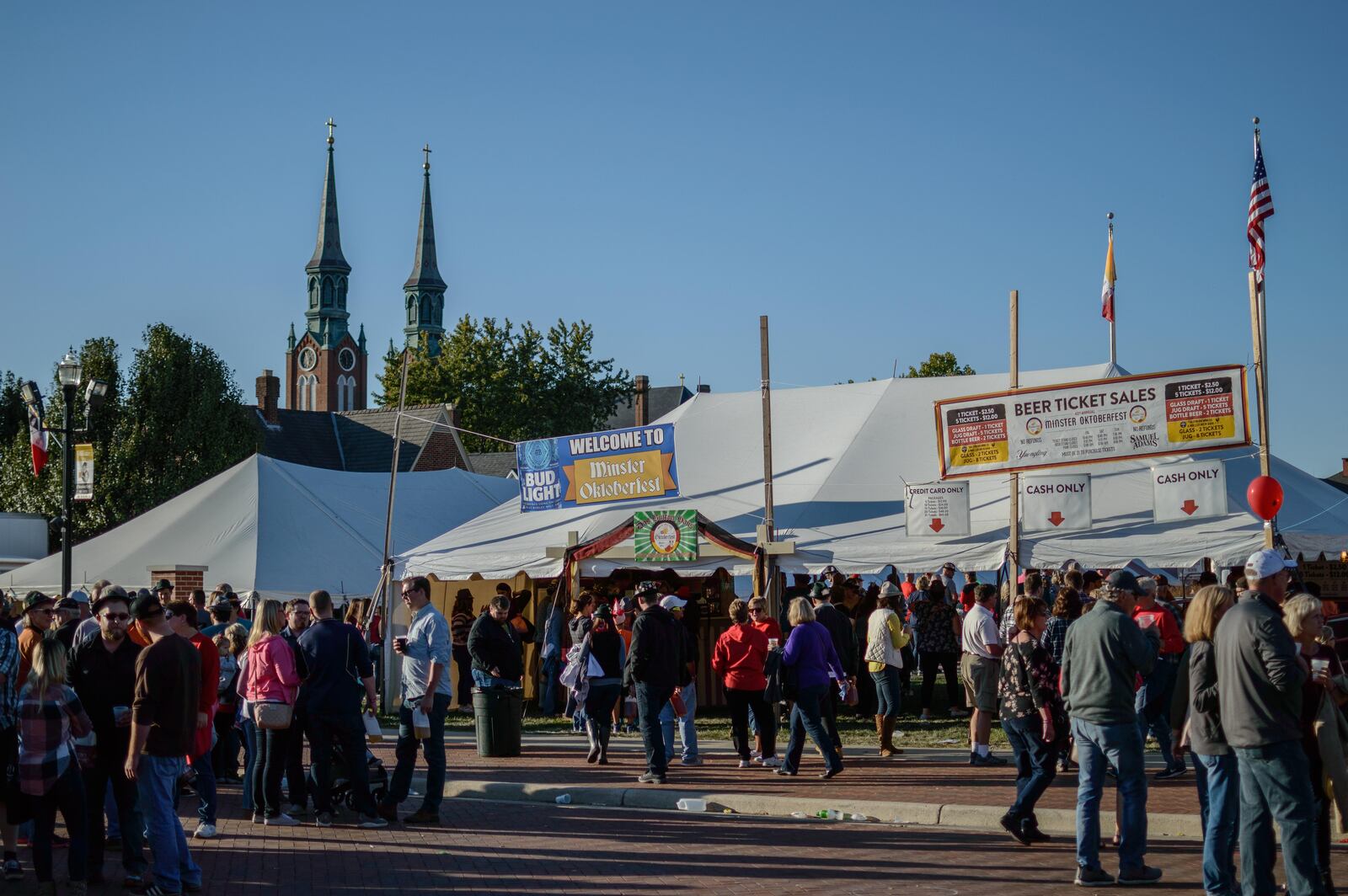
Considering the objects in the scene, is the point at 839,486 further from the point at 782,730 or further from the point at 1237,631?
the point at 1237,631

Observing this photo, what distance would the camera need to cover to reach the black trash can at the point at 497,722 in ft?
52.0

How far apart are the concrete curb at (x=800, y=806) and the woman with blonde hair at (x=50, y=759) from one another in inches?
201

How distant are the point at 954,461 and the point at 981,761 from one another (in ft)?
22.2

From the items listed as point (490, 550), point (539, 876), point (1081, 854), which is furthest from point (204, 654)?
point (490, 550)

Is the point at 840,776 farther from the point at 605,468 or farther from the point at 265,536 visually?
the point at 265,536

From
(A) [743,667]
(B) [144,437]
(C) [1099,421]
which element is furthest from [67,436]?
(B) [144,437]

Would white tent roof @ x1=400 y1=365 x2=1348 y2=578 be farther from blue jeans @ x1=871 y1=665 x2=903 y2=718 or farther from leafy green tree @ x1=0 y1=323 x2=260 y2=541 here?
leafy green tree @ x1=0 y1=323 x2=260 y2=541

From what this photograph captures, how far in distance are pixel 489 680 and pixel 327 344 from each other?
116m

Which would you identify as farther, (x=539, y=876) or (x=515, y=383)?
(x=515, y=383)

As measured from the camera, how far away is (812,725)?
43.4 ft

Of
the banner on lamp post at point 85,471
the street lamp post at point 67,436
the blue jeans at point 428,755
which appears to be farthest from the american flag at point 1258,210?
the banner on lamp post at point 85,471

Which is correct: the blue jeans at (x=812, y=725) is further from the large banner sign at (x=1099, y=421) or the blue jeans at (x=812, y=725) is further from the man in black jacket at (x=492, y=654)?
the large banner sign at (x=1099, y=421)

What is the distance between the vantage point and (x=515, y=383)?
224 ft

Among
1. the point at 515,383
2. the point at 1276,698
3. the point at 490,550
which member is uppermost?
the point at 515,383
